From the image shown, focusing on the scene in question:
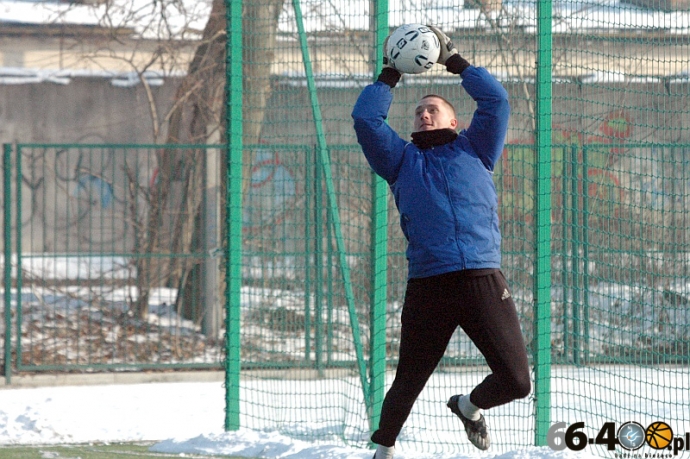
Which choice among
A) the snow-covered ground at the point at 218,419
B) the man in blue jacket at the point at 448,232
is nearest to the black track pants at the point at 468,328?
the man in blue jacket at the point at 448,232

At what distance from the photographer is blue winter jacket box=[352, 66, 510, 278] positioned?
15.8 ft

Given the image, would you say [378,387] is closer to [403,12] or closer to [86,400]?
[403,12]

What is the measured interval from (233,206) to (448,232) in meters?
2.59

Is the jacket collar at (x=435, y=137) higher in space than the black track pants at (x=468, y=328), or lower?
higher

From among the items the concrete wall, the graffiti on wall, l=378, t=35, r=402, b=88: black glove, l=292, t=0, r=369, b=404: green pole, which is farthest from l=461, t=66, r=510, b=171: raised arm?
l=292, t=0, r=369, b=404: green pole

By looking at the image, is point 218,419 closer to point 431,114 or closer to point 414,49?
point 431,114

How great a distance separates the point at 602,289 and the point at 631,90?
93.0 inches

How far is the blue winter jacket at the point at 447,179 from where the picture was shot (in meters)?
4.82

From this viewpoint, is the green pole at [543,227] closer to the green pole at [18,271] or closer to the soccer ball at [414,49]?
the soccer ball at [414,49]

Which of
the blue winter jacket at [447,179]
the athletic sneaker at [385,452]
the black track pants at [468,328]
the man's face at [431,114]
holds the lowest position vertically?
the athletic sneaker at [385,452]

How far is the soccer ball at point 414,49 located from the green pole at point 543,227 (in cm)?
161

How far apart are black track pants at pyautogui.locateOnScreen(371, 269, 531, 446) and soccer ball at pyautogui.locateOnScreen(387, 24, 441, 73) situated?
99 centimetres

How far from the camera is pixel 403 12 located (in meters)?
7.02

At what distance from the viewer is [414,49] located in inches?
194
